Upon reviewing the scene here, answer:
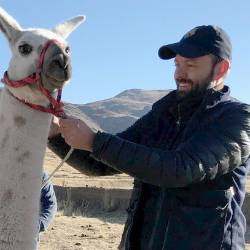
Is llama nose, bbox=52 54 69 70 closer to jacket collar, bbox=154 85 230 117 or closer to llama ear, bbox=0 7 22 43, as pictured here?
llama ear, bbox=0 7 22 43

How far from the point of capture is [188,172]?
345 cm

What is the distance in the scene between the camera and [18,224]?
11.7 ft

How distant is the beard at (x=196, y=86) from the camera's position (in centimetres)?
393

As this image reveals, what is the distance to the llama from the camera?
3.54m

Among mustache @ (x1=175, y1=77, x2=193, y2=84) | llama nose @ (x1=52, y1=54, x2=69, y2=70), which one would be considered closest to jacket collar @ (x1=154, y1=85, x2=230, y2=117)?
mustache @ (x1=175, y1=77, x2=193, y2=84)

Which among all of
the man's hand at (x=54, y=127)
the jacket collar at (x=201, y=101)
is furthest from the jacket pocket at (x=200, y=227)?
the man's hand at (x=54, y=127)

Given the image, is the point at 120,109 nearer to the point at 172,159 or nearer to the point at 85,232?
the point at 85,232

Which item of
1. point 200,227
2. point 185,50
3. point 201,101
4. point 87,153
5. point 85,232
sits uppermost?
Answer: point 185,50

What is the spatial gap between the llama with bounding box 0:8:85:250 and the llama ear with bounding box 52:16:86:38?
311mm

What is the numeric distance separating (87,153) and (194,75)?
799 mm

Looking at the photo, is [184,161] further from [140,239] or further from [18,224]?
[18,224]

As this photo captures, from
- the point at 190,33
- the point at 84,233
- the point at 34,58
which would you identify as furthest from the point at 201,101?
the point at 84,233

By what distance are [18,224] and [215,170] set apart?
1.03 meters

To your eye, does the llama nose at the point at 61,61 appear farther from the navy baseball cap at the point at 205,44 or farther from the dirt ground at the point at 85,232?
the dirt ground at the point at 85,232
